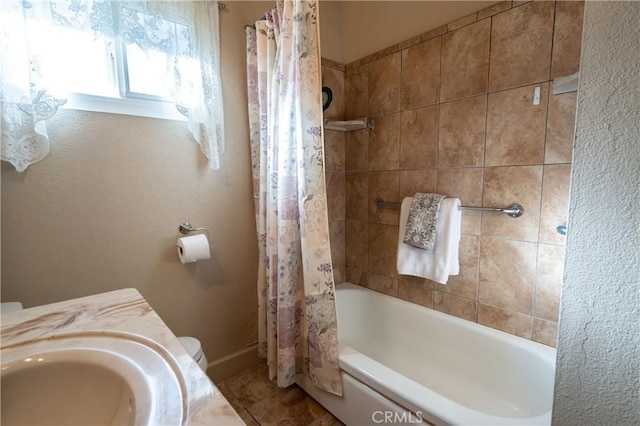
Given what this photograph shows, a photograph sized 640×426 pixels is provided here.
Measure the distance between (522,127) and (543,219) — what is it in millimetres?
443

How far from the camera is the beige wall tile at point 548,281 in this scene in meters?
1.34

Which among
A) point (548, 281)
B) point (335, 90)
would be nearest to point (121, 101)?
point (335, 90)

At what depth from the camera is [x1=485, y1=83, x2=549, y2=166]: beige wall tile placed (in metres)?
1.34

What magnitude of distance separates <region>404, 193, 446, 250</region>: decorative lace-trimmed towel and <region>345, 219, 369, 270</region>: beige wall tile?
488 millimetres

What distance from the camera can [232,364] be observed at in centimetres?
184

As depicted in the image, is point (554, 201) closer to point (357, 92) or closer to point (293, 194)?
point (293, 194)

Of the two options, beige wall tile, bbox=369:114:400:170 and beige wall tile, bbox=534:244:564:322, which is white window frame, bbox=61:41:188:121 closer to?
beige wall tile, bbox=369:114:400:170

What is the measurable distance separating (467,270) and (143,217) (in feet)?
5.75

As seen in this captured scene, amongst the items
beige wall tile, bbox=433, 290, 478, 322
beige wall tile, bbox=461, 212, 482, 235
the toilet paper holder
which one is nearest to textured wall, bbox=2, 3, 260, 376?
the toilet paper holder

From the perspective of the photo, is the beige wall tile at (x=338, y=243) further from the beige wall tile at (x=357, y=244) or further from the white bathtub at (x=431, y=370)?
the white bathtub at (x=431, y=370)

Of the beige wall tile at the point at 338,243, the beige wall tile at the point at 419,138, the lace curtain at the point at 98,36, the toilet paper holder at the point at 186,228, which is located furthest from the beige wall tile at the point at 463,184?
the toilet paper holder at the point at 186,228

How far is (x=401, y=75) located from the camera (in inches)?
72.3

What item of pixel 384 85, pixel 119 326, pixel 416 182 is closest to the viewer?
pixel 119 326

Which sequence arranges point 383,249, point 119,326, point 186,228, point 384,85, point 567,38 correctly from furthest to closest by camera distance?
point 383,249
point 384,85
point 186,228
point 567,38
point 119,326
